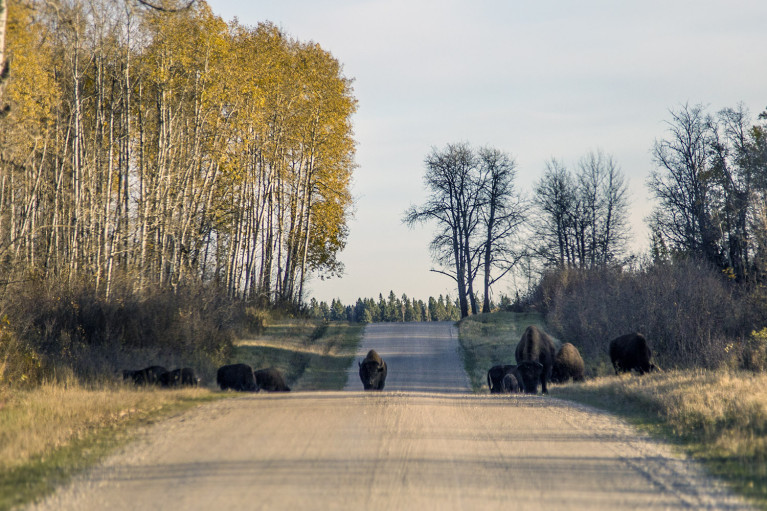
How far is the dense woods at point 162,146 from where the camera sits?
68.8 feet

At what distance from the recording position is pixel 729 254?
41.1 meters

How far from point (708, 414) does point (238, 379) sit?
11106 mm

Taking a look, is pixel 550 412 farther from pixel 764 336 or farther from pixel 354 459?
pixel 764 336

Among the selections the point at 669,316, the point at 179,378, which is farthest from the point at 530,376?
the point at 669,316

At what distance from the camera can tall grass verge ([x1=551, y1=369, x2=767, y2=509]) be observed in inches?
290

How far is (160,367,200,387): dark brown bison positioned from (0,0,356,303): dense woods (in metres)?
4.11

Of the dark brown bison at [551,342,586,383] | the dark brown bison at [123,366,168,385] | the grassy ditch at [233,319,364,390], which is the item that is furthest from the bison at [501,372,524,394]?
the dark brown bison at [123,366,168,385]

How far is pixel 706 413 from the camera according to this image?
402 inches

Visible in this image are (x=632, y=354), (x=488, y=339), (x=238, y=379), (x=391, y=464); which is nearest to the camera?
(x=391, y=464)

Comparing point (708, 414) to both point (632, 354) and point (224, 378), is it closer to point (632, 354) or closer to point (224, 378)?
point (632, 354)

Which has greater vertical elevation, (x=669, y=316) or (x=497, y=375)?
(x=669, y=316)

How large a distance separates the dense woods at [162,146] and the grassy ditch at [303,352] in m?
3.23

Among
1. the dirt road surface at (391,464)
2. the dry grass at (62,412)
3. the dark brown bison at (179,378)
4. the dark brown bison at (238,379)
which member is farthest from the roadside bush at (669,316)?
the dry grass at (62,412)

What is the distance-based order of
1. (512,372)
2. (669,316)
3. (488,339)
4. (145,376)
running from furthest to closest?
1. (488,339)
2. (669,316)
3. (512,372)
4. (145,376)
